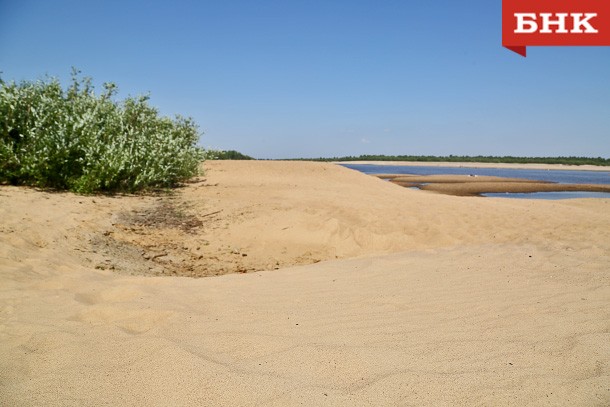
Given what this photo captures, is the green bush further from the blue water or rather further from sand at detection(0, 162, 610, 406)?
the blue water

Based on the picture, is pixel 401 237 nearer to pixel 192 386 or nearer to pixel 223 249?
A: pixel 223 249

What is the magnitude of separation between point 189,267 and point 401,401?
435 cm

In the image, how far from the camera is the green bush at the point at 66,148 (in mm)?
8547

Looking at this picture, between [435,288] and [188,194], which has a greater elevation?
[188,194]

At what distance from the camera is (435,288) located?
14.6 feet

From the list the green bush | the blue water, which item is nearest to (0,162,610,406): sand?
the green bush

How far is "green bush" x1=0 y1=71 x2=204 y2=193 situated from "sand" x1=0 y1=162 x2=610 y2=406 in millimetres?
742

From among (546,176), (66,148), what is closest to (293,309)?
(66,148)

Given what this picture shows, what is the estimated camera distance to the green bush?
8547 mm

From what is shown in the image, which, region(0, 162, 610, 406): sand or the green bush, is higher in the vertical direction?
the green bush

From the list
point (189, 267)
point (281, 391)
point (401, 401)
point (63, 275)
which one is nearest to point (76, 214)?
point (189, 267)

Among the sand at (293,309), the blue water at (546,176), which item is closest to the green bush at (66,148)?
Result: the sand at (293,309)

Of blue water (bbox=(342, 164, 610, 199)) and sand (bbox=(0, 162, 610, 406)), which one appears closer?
sand (bbox=(0, 162, 610, 406))

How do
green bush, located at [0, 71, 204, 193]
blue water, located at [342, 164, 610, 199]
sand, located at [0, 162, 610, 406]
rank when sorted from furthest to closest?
blue water, located at [342, 164, 610, 199] → green bush, located at [0, 71, 204, 193] → sand, located at [0, 162, 610, 406]
